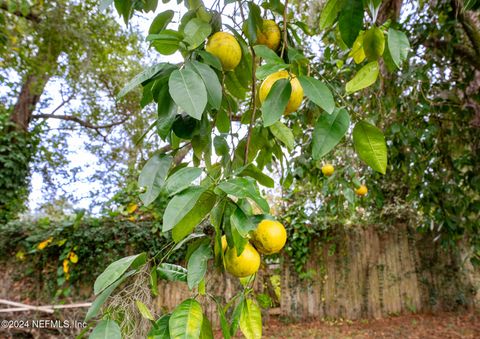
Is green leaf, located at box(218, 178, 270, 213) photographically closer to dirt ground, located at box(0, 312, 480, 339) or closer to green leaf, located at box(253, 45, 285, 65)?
green leaf, located at box(253, 45, 285, 65)

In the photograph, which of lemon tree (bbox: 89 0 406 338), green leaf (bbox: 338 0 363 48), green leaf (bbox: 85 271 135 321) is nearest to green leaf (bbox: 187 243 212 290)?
lemon tree (bbox: 89 0 406 338)

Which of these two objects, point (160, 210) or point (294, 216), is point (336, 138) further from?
point (294, 216)

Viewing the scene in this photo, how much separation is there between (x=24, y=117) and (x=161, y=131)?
671cm

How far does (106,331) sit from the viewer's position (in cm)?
49

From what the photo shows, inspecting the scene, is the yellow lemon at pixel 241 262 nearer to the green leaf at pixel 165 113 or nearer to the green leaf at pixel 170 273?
the green leaf at pixel 170 273

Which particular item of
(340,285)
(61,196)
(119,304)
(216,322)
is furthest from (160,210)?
(61,196)

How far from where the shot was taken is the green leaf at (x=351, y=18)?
23.0 inches

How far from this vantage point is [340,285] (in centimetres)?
504

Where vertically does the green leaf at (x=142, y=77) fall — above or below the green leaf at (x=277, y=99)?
above

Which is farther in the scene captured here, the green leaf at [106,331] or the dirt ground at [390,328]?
the dirt ground at [390,328]

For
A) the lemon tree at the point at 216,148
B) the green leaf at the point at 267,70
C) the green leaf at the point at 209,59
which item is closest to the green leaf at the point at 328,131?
the lemon tree at the point at 216,148

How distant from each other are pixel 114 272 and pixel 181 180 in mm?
188

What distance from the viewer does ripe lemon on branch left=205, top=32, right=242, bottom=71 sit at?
2.16ft

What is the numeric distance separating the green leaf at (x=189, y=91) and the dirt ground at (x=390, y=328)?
433 cm
